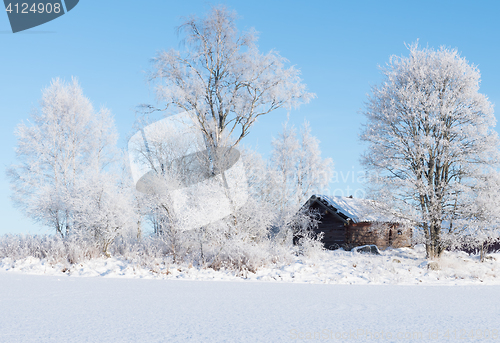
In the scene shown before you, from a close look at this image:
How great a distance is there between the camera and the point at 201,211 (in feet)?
43.5

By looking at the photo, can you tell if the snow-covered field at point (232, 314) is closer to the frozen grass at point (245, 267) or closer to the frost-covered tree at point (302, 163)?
the frozen grass at point (245, 267)

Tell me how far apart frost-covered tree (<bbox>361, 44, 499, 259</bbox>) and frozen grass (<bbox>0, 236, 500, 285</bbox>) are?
260 centimetres

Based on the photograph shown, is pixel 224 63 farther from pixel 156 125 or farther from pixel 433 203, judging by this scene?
pixel 433 203

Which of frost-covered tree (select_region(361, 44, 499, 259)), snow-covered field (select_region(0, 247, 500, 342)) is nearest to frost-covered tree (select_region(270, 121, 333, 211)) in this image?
frost-covered tree (select_region(361, 44, 499, 259))

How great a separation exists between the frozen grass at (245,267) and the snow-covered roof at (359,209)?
232cm

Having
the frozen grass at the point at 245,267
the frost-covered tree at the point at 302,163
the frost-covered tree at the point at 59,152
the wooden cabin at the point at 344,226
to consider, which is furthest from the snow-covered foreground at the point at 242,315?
the frost-covered tree at the point at 302,163

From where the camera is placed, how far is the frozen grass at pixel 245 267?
11008 millimetres

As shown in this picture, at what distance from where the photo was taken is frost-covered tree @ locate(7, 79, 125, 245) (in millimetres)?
17375

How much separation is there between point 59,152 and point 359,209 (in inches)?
631

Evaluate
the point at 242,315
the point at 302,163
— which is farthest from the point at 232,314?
the point at 302,163

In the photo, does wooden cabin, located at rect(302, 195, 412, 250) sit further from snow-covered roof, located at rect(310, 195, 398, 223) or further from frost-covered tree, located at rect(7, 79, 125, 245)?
frost-covered tree, located at rect(7, 79, 125, 245)

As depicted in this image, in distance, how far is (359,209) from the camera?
1833cm

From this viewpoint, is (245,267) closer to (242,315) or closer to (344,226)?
(242,315)

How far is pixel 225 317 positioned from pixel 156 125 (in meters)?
19.0
